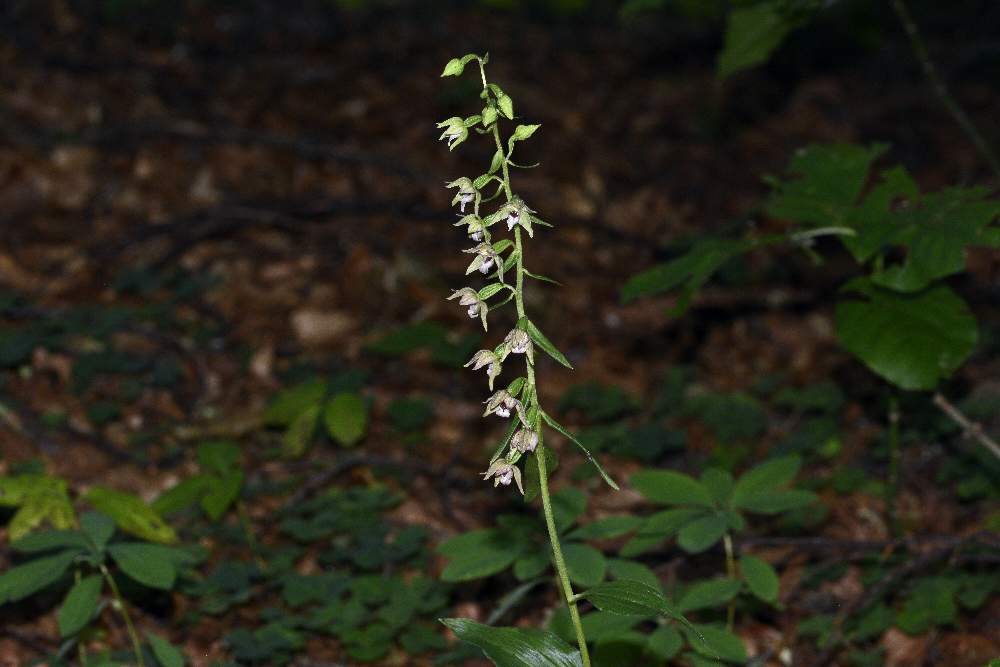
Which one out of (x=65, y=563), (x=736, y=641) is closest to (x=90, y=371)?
(x=65, y=563)

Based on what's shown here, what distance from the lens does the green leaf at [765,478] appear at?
2.73m

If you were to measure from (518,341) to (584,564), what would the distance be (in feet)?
2.88

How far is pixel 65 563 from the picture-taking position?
7.97 feet

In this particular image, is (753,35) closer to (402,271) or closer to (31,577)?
(402,271)

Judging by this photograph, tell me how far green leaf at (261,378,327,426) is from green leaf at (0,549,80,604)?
1445mm

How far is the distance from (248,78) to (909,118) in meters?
4.49

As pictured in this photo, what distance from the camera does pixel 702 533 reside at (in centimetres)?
258

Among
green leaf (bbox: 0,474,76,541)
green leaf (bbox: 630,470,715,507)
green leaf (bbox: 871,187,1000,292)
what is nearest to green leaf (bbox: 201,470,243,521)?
green leaf (bbox: 0,474,76,541)

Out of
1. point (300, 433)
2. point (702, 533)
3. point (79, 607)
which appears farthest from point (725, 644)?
point (300, 433)

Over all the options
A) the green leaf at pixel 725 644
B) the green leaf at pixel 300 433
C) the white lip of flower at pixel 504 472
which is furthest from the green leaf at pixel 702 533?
the green leaf at pixel 300 433

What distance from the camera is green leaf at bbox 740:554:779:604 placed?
8.30ft

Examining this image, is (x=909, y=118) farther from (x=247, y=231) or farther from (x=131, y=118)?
(x=131, y=118)

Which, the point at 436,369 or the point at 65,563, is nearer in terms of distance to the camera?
the point at 65,563

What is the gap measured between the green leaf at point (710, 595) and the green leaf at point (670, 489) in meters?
0.21
